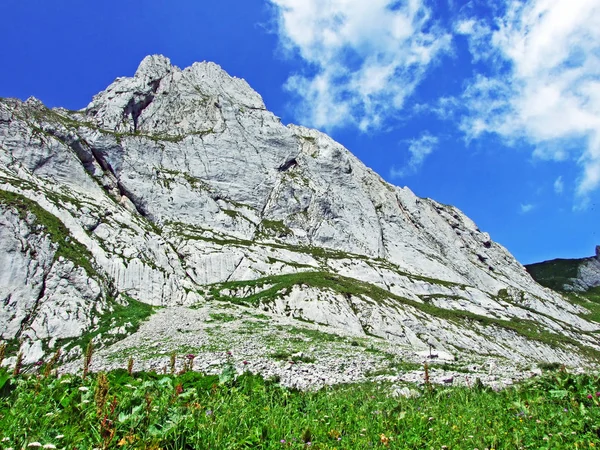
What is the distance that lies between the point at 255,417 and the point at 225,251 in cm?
8164

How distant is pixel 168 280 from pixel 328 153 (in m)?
105

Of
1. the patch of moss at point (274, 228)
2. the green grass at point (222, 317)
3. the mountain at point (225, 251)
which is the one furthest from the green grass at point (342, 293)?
the patch of moss at point (274, 228)

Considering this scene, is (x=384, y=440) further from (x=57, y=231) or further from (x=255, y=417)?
(x=57, y=231)

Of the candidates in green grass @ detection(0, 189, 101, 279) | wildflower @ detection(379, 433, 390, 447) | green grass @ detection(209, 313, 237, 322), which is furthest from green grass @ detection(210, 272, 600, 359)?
wildflower @ detection(379, 433, 390, 447)

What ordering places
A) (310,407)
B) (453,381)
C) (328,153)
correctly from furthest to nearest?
(328,153) < (453,381) < (310,407)

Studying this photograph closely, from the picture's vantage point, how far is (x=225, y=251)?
85.8 metres

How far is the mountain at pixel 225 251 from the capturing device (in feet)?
143

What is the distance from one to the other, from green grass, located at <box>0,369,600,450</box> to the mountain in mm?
14462

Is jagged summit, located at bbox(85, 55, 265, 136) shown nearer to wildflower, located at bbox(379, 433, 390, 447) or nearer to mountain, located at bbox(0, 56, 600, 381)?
mountain, located at bbox(0, 56, 600, 381)

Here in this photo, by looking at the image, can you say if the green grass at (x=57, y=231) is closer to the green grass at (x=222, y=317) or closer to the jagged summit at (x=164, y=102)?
the green grass at (x=222, y=317)

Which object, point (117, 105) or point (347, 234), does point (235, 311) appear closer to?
point (347, 234)

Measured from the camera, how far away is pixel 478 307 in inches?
3622

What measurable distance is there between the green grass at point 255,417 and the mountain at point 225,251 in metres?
14.5

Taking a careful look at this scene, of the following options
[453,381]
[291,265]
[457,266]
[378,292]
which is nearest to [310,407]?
[453,381]
